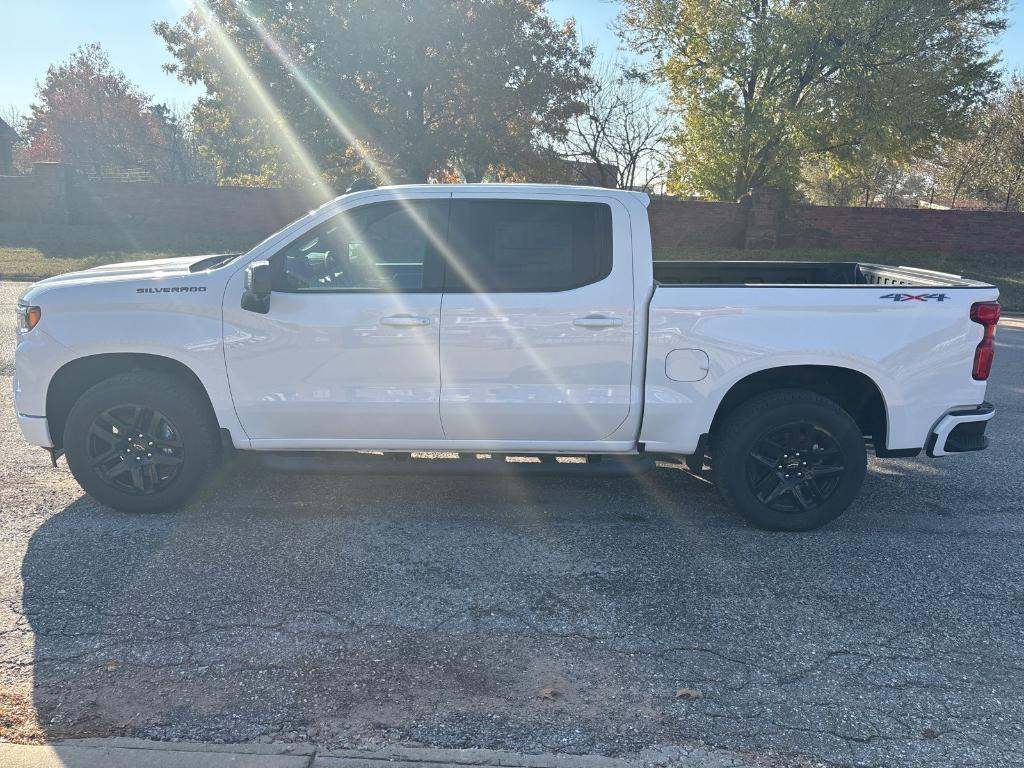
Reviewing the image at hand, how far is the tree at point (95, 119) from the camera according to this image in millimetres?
45656

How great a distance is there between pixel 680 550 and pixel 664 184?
2464 cm

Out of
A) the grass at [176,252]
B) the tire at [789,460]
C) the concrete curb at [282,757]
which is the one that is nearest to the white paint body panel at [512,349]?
the tire at [789,460]

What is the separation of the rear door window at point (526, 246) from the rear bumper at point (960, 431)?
2.15 metres

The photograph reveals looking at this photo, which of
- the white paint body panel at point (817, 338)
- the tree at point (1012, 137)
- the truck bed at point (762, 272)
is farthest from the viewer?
the tree at point (1012, 137)

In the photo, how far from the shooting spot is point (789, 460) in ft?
15.0

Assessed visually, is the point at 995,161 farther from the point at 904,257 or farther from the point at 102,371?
the point at 102,371

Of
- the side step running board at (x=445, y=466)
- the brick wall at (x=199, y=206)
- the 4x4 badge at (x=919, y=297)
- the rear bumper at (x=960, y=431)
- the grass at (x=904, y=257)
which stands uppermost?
the brick wall at (x=199, y=206)

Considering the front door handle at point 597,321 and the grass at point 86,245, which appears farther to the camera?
the grass at point 86,245

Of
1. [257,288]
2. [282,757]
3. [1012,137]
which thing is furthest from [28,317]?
[1012,137]

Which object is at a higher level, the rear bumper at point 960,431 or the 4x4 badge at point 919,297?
the 4x4 badge at point 919,297

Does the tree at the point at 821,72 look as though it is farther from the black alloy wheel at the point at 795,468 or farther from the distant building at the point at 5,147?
the distant building at the point at 5,147

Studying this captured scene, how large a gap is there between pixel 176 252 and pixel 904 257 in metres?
19.8

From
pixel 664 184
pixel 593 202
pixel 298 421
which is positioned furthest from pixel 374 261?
pixel 664 184

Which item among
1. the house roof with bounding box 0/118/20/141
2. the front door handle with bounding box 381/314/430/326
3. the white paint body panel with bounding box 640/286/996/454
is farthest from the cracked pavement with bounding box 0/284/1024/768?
the house roof with bounding box 0/118/20/141
